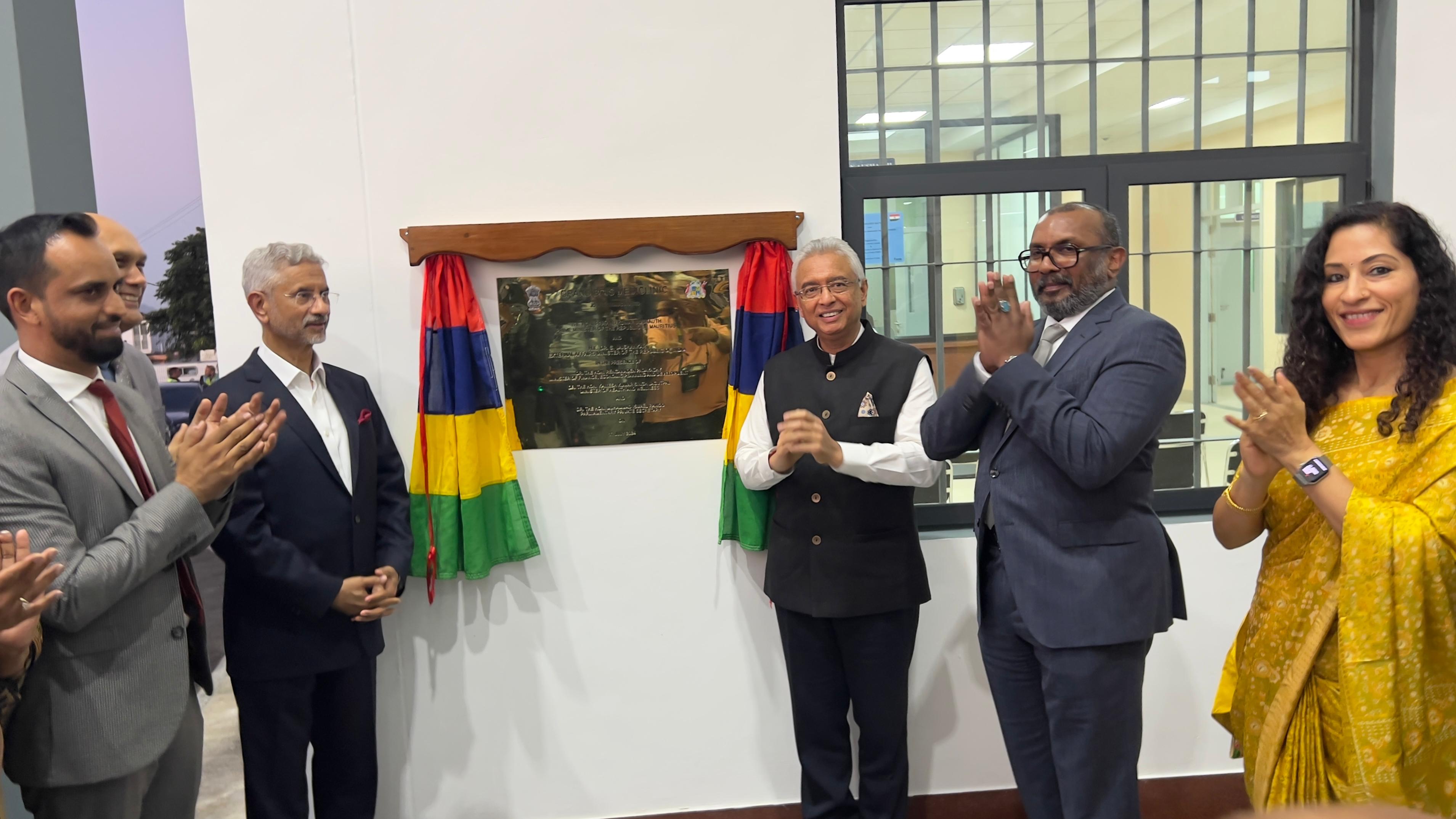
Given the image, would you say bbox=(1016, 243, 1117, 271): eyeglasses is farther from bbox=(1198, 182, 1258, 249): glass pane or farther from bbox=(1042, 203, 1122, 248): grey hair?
bbox=(1198, 182, 1258, 249): glass pane

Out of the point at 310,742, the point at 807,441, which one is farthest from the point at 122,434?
the point at 807,441

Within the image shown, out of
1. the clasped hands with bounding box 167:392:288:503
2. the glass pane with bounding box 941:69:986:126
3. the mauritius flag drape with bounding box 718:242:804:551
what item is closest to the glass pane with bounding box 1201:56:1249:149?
the glass pane with bounding box 941:69:986:126

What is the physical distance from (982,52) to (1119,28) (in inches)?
18.7

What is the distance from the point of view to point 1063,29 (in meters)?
2.92

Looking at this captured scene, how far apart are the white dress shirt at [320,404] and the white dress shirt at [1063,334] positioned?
5.33ft

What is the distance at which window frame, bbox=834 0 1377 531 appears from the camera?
112 inches

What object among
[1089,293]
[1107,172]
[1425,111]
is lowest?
[1089,293]

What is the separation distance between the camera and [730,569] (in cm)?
283

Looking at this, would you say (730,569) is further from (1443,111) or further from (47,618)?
(1443,111)

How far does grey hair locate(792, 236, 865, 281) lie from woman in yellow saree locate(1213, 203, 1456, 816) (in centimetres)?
106

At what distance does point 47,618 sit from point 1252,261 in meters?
3.44

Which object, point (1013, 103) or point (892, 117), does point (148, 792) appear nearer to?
point (892, 117)

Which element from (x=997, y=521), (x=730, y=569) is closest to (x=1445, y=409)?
(x=997, y=521)

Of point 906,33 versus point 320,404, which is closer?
point 320,404
